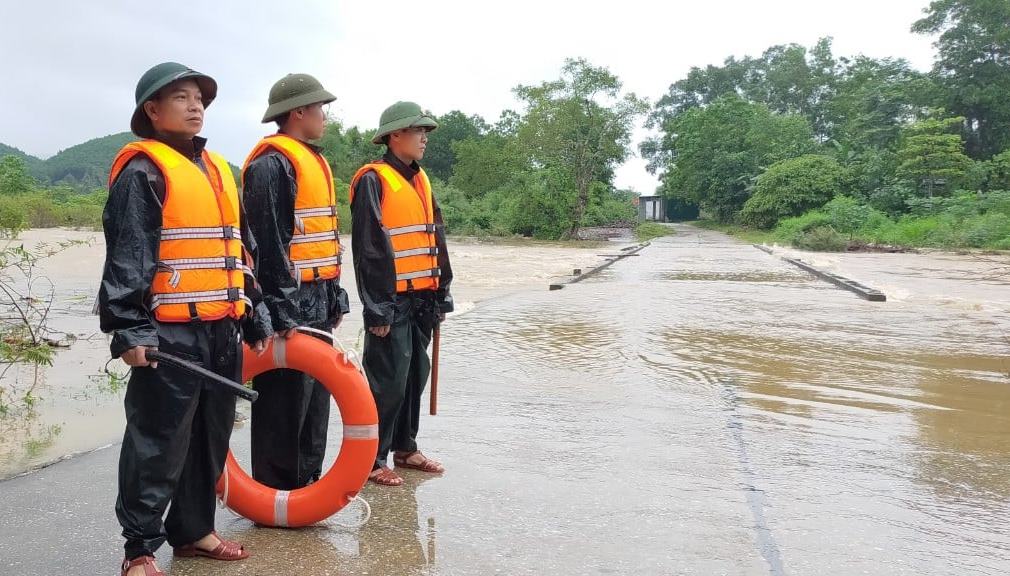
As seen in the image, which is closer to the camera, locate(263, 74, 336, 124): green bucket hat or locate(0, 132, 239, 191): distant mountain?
locate(263, 74, 336, 124): green bucket hat

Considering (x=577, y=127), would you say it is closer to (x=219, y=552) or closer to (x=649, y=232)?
(x=649, y=232)

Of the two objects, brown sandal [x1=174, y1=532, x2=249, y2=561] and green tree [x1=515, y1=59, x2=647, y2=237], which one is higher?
green tree [x1=515, y1=59, x2=647, y2=237]

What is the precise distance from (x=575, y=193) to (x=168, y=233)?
114ft

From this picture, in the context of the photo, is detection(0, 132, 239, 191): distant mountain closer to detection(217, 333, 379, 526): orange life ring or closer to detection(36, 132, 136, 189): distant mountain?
detection(36, 132, 136, 189): distant mountain

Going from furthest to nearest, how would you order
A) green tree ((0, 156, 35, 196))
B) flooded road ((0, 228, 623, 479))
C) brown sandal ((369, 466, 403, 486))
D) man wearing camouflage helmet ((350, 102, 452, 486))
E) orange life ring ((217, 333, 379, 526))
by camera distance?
1. green tree ((0, 156, 35, 196))
2. flooded road ((0, 228, 623, 479))
3. brown sandal ((369, 466, 403, 486))
4. man wearing camouflage helmet ((350, 102, 452, 486))
5. orange life ring ((217, 333, 379, 526))

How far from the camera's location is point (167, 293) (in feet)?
9.07

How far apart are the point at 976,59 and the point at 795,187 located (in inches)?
413

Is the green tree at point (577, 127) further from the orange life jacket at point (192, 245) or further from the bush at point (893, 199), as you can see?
the orange life jacket at point (192, 245)

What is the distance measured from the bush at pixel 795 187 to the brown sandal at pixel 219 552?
42.2 metres

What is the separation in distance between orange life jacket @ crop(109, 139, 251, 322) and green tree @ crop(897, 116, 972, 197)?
3647 centimetres

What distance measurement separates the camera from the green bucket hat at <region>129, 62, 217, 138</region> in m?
2.77

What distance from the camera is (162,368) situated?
2723 millimetres

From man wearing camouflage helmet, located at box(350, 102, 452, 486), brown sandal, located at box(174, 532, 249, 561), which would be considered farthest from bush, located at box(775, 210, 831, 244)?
brown sandal, located at box(174, 532, 249, 561)

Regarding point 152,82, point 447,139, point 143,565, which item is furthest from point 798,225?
point 447,139
